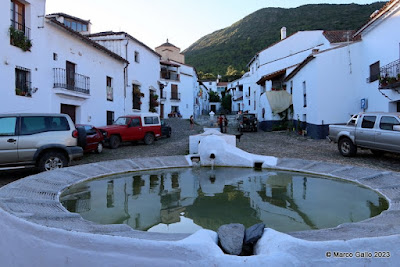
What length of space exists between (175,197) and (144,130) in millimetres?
11059

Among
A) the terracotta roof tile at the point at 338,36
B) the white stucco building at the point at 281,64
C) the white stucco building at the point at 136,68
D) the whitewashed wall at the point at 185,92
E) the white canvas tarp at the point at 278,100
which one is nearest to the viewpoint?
the terracotta roof tile at the point at 338,36

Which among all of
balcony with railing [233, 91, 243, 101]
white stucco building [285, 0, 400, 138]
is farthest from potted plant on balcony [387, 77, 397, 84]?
balcony with railing [233, 91, 243, 101]

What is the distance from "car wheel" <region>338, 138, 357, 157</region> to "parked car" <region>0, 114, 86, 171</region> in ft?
33.5

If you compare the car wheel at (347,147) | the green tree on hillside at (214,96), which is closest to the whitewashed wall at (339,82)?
the car wheel at (347,147)

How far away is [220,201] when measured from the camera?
245 inches

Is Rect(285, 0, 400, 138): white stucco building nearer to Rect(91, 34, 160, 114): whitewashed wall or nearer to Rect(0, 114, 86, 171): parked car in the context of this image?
Rect(91, 34, 160, 114): whitewashed wall

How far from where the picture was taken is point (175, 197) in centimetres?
653

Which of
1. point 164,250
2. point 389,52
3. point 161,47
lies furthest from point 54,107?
point 161,47

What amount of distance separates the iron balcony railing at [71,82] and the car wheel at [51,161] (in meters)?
8.76

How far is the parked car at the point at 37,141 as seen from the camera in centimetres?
803

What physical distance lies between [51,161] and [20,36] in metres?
8.39

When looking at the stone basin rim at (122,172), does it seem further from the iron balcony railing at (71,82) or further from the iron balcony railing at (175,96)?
the iron balcony railing at (175,96)

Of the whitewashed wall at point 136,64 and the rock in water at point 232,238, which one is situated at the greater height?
the whitewashed wall at point 136,64

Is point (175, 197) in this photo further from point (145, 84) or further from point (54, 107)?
point (145, 84)
